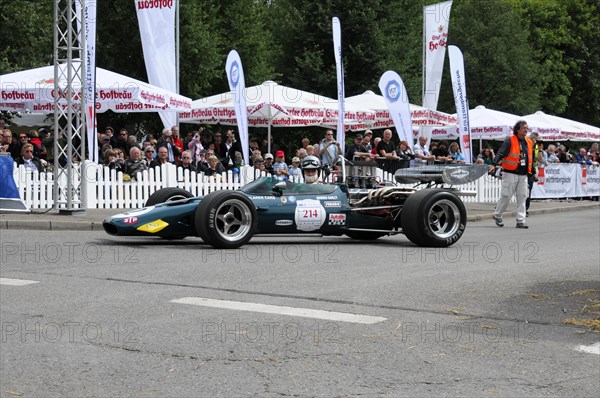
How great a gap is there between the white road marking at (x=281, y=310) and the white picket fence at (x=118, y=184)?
375 inches

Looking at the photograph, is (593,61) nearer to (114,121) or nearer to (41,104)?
(114,121)

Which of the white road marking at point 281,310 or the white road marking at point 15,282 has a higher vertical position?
the white road marking at point 15,282

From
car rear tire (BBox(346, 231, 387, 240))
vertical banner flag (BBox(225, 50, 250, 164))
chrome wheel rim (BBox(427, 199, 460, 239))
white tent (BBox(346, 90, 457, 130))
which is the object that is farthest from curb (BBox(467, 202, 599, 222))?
chrome wheel rim (BBox(427, 199, 460, 239))

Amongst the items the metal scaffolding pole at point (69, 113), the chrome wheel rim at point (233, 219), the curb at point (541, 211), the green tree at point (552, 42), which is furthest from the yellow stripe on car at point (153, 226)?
the green tree at point (552, 42)

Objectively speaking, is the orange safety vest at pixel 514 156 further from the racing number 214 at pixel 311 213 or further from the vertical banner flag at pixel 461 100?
the vertical banner flag at pixel 461 100

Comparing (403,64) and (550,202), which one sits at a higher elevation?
(403,64)

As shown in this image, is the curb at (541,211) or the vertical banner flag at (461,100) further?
the vertical banner flag at (461,100)

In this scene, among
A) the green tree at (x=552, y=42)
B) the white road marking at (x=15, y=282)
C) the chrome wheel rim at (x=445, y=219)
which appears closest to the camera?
the white road marking at (x=15, y=282)

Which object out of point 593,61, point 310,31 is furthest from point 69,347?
point 593,61

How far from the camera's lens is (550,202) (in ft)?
91.9

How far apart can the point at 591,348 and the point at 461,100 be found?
19092mm

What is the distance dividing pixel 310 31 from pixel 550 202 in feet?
54.1

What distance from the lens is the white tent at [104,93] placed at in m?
18.9

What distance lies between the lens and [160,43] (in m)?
22.6
